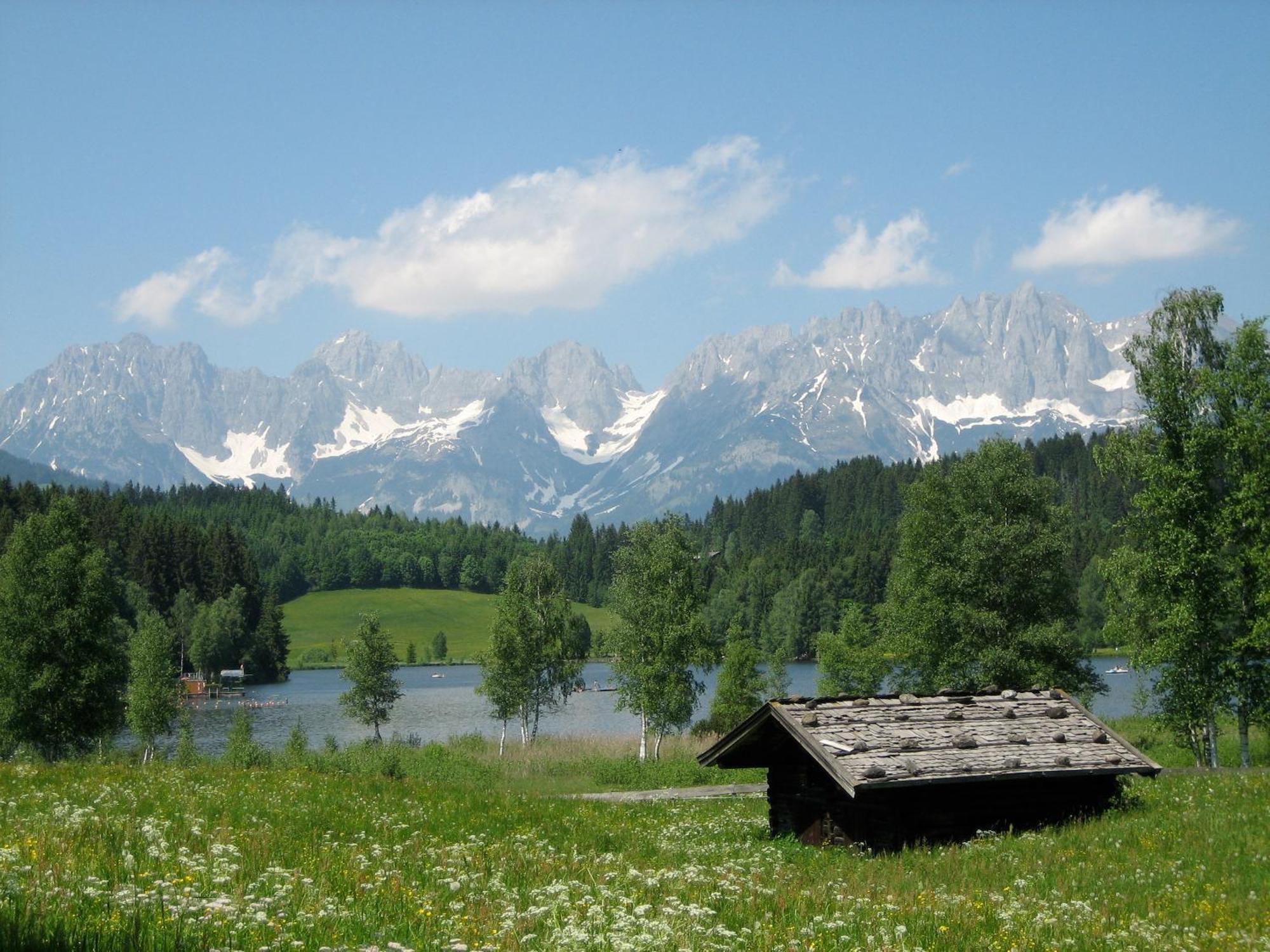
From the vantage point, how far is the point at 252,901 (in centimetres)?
1083

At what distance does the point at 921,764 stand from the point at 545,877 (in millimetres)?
10076

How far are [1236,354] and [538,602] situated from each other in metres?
51.0

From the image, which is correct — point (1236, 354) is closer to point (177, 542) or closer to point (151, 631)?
point (151, 631)

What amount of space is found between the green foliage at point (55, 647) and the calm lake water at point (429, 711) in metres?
21.7

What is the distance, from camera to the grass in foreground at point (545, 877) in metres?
10.4

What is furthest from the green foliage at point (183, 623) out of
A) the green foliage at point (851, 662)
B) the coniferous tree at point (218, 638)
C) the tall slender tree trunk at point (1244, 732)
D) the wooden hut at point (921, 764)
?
the wooden hut at point (921, 764)

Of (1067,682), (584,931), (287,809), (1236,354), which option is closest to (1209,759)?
(1067,682)

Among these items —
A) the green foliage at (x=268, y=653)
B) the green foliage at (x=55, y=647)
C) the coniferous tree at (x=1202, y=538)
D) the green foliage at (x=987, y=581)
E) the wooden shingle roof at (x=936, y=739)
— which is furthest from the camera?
the green foliage at (x=268, y=653)

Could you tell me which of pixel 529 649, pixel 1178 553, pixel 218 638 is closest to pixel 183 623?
pixel 218 638

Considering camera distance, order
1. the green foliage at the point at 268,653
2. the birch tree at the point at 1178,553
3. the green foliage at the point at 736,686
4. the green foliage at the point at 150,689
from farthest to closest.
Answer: the green foliage at the point at 268,653 < the green foliage at the point at 736,686 < the green foliage at the point at 150,689 < the birch tree at the point at 1178,553

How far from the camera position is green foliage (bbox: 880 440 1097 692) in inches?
1948

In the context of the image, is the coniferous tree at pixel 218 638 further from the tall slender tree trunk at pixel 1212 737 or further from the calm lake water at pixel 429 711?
the tall slender tree trunk at pixel 1212 737

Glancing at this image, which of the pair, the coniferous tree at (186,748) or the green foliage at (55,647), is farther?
the green foliage at (55,647)

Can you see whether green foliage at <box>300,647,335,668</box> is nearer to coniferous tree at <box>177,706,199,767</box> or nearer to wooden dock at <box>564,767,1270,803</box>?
coniferous tree at <box>177,706,199,767</box>
